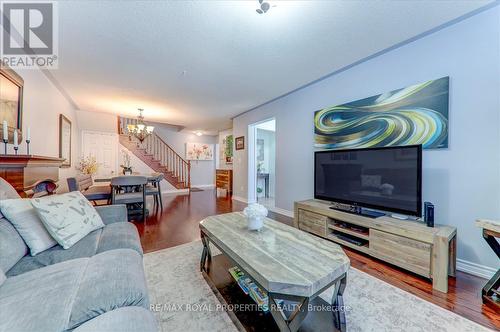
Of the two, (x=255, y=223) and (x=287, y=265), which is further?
(x=255, y=223)

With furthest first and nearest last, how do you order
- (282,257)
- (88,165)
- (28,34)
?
(88,165) → (28,34) → (282,257)

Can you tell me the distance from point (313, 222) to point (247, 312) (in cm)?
171

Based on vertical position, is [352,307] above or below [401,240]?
below

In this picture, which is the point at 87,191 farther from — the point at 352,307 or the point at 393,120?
the point at 393,120

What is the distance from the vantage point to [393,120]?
7.68 ft

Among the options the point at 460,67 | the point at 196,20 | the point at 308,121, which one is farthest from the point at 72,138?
the point at 460,67

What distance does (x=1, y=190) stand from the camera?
4.57 ft

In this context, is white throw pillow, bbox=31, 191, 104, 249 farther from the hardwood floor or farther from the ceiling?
the ceiling

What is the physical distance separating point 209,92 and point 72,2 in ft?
7.29

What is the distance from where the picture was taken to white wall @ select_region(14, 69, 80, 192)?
98.2 inches

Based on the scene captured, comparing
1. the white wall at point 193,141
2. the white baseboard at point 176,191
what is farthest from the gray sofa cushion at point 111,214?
the white wall at point 193,141

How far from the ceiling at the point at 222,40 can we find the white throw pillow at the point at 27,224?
1.71 metres

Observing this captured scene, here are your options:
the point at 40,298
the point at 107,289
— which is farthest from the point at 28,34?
the point at 107,289

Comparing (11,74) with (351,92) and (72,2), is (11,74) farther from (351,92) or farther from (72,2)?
(351,92)
